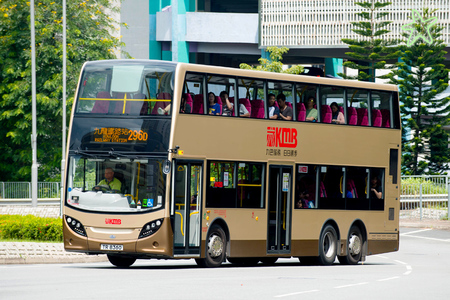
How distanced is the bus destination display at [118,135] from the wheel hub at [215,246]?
7.96ft

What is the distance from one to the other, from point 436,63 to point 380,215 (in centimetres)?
2769

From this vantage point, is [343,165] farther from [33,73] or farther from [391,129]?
[33,73]

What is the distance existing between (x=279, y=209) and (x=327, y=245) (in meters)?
2.03

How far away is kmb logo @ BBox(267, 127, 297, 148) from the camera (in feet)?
64.4

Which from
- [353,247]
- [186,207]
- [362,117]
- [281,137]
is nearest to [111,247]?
[186,207]

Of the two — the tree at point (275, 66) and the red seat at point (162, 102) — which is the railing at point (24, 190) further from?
the red seat at point (162, 102)

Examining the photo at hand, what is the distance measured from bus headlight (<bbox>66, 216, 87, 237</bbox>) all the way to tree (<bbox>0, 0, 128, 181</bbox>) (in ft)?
84.6

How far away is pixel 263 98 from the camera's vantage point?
1956cm

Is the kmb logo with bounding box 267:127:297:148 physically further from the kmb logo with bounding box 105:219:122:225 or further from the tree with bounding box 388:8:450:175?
the tree with bounding box 388:8:450:175

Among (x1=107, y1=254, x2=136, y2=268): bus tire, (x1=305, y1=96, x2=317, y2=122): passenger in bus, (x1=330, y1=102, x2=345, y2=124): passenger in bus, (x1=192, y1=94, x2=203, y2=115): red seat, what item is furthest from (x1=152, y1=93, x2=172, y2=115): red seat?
(x1=330, y1=102, x2=345, y2=124): passenger in bus

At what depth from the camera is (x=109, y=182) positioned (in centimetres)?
1755

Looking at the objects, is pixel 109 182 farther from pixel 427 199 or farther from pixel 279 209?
pixel 427 199

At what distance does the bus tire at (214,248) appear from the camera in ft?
60.2

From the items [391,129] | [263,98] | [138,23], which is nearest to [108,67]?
[263,98]
